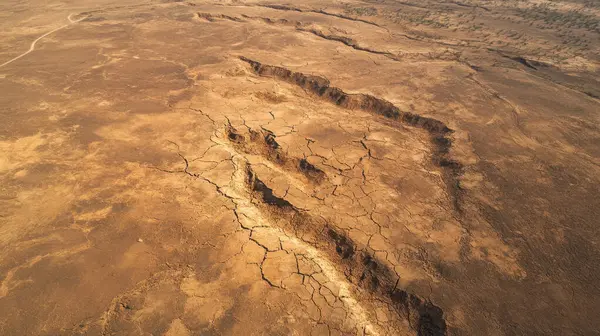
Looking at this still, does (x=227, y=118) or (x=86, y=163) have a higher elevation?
(x=227, y=118)

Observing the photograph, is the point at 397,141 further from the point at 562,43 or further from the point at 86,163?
the point at 562,43

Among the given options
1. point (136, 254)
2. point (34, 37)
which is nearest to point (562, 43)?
point (136, 254)

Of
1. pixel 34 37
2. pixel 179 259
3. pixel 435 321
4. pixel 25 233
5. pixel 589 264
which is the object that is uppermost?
pixel 589 264

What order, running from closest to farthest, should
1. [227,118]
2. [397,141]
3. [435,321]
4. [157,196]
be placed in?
[435,321], [157,196], [397,141], [227,118]

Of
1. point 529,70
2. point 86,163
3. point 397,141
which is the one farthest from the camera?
point 529,70

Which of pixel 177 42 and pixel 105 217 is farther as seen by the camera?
pixel 177 42

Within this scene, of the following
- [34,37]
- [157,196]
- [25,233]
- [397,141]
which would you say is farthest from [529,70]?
[34,37]
